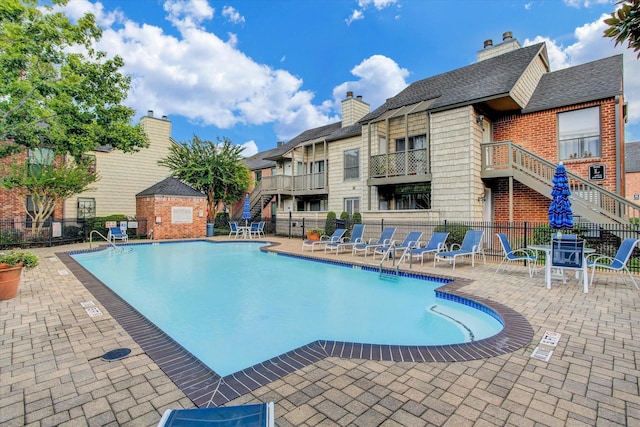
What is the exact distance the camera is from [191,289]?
7.74 meters

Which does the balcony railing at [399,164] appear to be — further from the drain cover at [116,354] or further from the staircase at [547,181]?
the drain cover at [116,354]

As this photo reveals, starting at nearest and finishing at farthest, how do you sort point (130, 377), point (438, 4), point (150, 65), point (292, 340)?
point (130, 377), point (292, 340), point (438, 4), point (150, 65)

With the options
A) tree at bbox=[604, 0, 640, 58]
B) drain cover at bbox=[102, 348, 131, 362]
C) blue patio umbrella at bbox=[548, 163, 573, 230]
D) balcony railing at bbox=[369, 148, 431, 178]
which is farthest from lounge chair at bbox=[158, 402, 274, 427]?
balcony railing at bbox=[369, 148, 431, 178]

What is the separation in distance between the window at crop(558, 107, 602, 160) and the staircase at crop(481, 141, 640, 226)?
1192 millimetres

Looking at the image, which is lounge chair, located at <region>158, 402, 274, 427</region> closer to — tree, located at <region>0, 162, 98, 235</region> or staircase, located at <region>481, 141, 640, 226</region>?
staircase, located at <region>481, 141, 640, 226</region>

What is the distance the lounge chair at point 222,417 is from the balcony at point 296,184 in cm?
1792

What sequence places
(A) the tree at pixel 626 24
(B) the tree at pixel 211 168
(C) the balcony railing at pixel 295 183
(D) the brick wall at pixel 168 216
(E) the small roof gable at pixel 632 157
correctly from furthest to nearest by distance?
(E) the small roof gable at pixel 632 157 < (B) the tree at pixel 211 168 < (C) the balcony railing at pixel 295 183 < (D) the brick wall at pixel 168 216 < (A) the tree at pixel 626 24

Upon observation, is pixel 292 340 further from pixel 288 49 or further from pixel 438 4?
pixel 288 49

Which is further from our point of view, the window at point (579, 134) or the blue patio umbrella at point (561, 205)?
the window at point (579, 134)

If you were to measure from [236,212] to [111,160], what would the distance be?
1019cm

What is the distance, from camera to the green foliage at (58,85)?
961 centimetres

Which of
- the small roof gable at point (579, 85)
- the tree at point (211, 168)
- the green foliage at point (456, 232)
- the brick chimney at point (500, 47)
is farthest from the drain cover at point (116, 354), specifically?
the tree at point (211, 168)

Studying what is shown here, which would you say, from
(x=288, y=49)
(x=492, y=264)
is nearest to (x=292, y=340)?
(x=492, y=264)

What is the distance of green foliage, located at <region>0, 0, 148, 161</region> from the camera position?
31.5 ft
